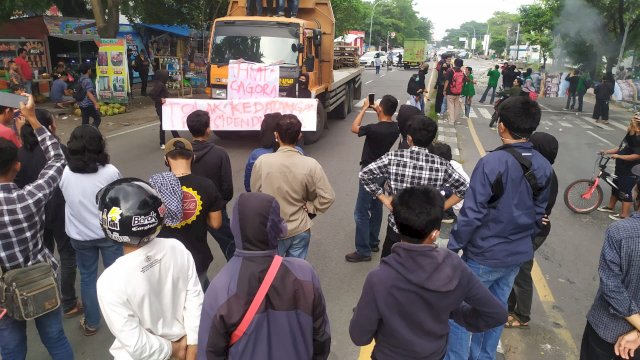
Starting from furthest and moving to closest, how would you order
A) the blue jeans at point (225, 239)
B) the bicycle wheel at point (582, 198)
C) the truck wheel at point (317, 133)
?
the truck wheel at point (317, 133) → the bicycle wheel at point (582, 198) → the blue jeans at point (225, 239)

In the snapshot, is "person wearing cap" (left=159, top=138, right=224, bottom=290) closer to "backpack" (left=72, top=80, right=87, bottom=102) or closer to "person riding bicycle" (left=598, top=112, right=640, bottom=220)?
"person riding bicycle" (left=598, top=112, right=640, bottom=220)

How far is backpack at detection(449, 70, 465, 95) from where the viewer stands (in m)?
12.4

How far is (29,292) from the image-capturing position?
267 cm

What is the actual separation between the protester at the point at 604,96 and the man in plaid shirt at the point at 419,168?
50.7 ft

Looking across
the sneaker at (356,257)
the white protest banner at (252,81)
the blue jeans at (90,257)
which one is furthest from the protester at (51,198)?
the white protest banner at (252,81)

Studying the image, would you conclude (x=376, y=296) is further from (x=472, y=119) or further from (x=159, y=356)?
(x=472, y=119)

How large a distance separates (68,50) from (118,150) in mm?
11815

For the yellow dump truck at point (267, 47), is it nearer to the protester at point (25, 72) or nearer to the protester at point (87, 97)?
the protester at point (87, 97)

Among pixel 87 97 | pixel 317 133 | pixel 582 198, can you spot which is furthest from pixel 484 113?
pixel 87 97

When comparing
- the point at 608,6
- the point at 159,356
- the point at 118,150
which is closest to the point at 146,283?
the point at 159,356

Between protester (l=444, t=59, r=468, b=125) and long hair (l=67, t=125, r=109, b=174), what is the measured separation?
35.0ft

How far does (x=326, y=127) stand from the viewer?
13.1 metres

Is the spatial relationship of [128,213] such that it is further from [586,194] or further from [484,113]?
[484,113]

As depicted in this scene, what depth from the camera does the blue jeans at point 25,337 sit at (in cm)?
273
